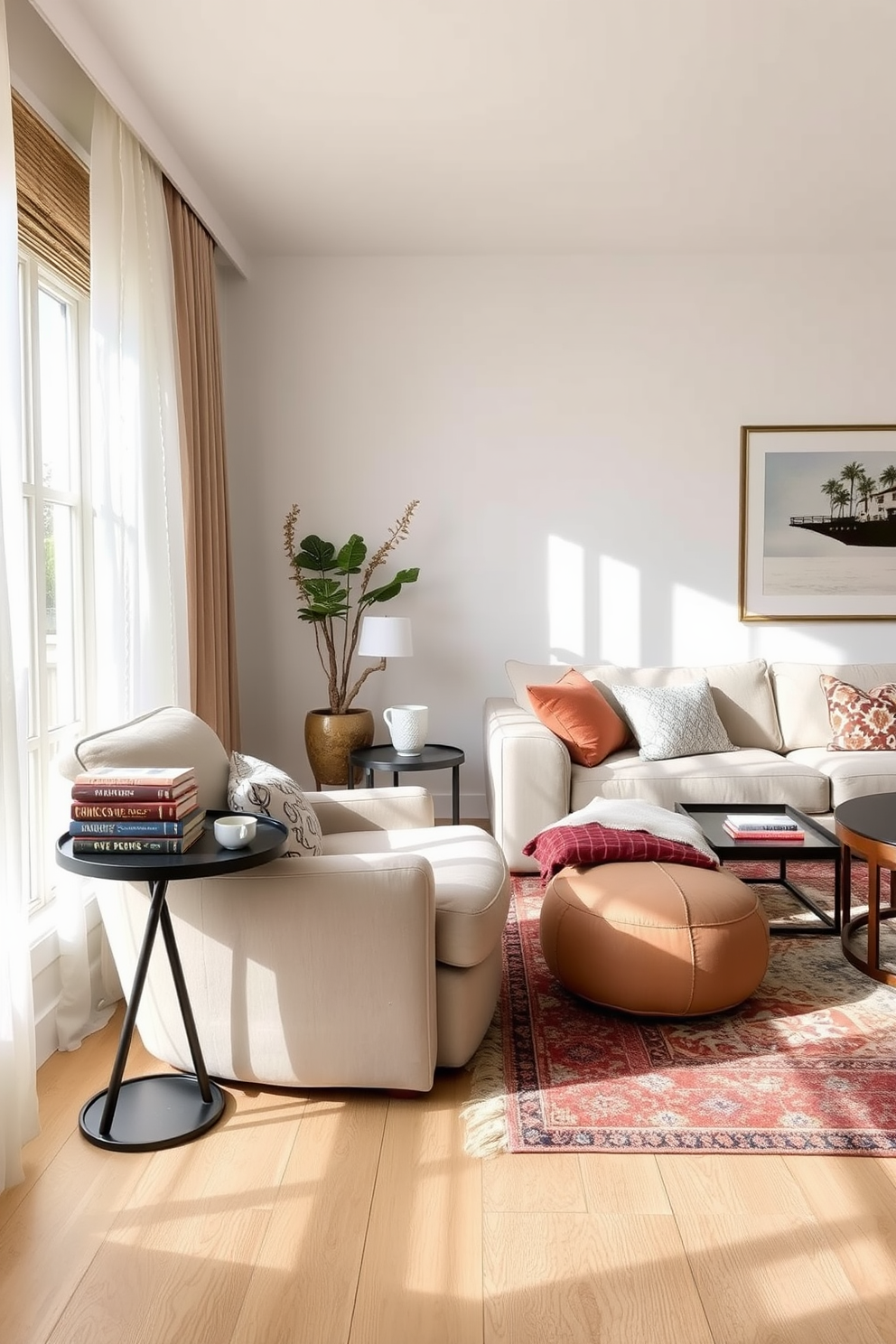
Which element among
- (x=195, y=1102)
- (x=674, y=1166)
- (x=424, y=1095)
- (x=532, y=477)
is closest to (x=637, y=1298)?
(x=674, y=1166)

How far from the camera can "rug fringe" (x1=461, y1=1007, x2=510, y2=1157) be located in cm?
210

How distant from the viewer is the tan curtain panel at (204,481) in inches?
151

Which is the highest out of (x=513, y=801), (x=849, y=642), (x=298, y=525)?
(x=298, y=525)

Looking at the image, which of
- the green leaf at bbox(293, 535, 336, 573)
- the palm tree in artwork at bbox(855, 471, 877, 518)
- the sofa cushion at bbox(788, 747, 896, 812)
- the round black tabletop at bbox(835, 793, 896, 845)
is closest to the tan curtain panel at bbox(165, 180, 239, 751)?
the green leaf at bbox(293, 535, 336, 573)

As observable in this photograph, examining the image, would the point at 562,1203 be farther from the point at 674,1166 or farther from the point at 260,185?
the point at 260,185

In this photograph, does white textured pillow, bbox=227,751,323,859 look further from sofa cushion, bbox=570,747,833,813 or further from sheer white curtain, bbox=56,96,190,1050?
sofa cushion, bbox=570,747,833,813

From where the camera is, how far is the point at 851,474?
5074 millimetres

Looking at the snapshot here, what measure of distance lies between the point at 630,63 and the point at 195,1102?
10.4 ft

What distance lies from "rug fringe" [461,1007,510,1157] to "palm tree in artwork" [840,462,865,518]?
141 inches

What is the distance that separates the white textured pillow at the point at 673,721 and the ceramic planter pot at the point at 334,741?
1192 millimetres

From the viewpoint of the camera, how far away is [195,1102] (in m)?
2.28

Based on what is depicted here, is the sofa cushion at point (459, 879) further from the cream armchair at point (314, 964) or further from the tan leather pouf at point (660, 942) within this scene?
the tan leather pouf at point (660, 942)

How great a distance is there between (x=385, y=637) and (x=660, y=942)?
7.55 feet

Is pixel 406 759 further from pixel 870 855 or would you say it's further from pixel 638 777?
pixel 870 855
